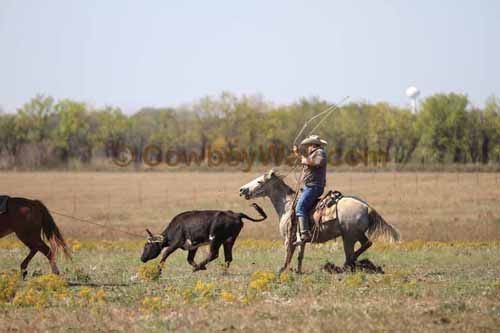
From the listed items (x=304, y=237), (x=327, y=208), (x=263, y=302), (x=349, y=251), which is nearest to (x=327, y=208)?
(x=327, y=208)

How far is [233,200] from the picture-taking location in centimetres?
4312

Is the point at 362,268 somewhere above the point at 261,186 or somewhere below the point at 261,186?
below

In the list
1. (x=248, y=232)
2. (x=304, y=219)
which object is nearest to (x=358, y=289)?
(x=304, y=219)

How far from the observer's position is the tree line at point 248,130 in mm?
84688

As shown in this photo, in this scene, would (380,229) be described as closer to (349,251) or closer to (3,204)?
(349,251)

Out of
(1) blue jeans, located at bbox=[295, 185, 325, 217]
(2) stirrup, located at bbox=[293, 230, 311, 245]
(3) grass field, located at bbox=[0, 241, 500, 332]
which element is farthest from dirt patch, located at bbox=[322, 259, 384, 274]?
(1) blue jeans, located at bbox=[295, 185, 325, 217]

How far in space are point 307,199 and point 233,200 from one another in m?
27.4

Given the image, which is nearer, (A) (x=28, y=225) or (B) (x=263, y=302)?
(B) (x=263, y=302)

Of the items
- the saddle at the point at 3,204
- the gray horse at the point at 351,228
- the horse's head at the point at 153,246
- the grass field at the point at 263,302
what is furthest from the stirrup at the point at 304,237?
the saddle at the point at 3,204

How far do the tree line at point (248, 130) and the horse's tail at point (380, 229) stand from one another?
5929 centimetres

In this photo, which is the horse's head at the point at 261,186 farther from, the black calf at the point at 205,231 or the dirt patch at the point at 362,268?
the dirt patch at the point at 362,268

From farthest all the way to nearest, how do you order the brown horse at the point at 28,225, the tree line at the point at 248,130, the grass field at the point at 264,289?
the tree line at the point at 248,130
the brown horse at the point at 28,225
the grass field at the point at 264,289

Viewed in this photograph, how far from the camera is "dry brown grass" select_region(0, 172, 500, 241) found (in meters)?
30.7

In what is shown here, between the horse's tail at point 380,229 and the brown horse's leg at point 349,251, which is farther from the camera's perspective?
the brown horse's leg at point 349,251
